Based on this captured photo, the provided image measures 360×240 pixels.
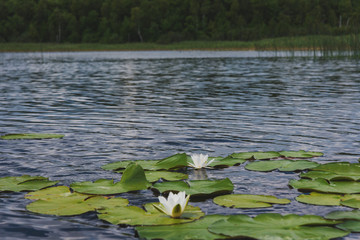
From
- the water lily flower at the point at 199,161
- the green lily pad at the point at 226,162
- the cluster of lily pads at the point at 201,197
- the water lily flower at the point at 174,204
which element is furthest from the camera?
the green lily pad at the point at 226,162

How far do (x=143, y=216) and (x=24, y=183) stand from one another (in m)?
1.74

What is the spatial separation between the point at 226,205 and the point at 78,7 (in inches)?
4918

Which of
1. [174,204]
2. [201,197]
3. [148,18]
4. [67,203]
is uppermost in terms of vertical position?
[148,18]

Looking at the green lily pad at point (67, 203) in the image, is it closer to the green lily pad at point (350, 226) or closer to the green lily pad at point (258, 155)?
the green lily pad at point (350, 226)

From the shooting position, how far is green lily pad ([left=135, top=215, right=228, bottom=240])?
3.37 metres

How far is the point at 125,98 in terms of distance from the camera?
14.5 m

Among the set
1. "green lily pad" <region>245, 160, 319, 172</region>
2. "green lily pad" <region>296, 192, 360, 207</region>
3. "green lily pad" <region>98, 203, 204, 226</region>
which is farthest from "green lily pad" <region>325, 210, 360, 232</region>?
"green lily pad" <region>245, 160, 319, 172</region>

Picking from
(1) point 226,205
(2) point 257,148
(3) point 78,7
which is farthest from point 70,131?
(3) point 78,7

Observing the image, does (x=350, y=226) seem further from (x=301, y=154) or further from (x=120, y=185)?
(x=301, y=154)

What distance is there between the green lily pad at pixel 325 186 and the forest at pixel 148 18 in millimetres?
94735

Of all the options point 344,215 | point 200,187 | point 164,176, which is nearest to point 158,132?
point 164,176

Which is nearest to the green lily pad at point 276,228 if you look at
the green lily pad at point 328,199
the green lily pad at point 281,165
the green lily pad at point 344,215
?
the green lily pad at point 344,215

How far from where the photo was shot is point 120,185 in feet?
16.0

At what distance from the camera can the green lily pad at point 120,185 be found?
467cm
